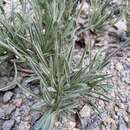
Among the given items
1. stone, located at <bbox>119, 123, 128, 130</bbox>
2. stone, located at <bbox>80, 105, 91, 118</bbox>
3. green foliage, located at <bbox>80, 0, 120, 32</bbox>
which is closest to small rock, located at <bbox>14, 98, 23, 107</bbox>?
stone, located at <bbox>80, 105, 91, 118</bbox>

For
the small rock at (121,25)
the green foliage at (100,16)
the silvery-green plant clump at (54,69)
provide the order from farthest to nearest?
1. the small rock at (121,25)
2. the green foliage at (100,16)
3. the silvery-green plant clump at (54,69)

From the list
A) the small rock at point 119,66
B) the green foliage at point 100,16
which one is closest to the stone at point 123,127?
the small rock at point 119,66

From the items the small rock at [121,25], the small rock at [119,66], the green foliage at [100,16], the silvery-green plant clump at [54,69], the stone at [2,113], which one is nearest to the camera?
the silvery-green plant clump at [54,69]

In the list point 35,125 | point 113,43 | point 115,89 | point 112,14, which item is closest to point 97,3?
point 112,14

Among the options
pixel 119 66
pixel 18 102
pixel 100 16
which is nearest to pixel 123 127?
pixel 119 66

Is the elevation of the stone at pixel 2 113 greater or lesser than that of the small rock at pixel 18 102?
lesser

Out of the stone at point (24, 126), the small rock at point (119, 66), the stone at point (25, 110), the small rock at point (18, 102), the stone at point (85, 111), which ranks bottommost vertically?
the stone at point (24, 126)

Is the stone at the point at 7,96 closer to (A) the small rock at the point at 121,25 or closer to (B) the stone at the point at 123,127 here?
(B) the stone at the point at 123,127

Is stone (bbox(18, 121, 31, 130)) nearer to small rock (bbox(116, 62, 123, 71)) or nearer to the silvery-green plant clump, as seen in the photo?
the silvery-green plant clump

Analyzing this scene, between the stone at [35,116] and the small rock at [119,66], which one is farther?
the small rock at [119,66]
